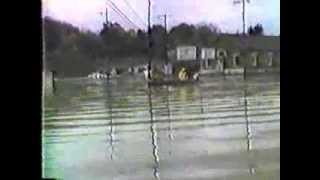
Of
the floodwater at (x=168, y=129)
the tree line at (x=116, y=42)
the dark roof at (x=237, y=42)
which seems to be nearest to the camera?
the tree line at (x=116, y=42)

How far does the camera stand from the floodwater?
1.85 metres

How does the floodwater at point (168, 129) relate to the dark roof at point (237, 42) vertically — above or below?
below

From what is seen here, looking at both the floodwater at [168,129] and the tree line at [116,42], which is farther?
the floodwater at [168,129]

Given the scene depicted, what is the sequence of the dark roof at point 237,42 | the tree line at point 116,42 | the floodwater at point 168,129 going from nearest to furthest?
the tree line at point 116,42, the dark roof at point 237,42, the floodwater at point 168,129

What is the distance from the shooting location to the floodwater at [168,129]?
185 cm

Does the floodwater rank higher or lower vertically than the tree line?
lower

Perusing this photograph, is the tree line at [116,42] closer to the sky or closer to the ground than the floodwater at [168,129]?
closer to the sky

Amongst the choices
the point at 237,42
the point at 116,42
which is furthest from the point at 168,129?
the point at 116,42

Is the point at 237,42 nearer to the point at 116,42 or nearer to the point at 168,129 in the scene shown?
the point at 116,42

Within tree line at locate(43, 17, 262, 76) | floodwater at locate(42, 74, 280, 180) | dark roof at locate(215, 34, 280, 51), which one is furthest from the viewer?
floodwater at locate(42, 74, 280, 180)
